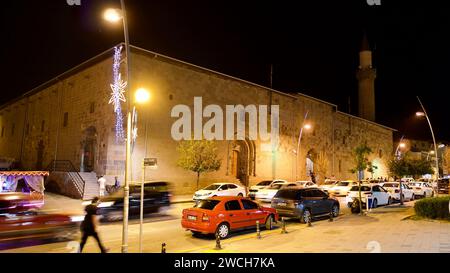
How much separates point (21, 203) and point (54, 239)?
2004 millimetres

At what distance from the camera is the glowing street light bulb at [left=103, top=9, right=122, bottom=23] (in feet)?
32.7

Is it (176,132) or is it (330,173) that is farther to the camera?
(330,173)

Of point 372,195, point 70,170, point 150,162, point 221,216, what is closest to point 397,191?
point 372,195

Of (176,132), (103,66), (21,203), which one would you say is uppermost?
(103,66)

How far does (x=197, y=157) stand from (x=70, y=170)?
12114 mm

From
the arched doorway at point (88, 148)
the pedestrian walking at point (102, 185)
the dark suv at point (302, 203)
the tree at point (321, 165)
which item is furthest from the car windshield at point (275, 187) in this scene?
the tree at point (321, 165)

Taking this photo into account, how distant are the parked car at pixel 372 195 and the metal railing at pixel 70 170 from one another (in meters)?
18.7

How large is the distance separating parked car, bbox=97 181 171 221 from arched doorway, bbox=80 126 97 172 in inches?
571

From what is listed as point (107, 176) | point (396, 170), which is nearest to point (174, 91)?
point (107, 176)

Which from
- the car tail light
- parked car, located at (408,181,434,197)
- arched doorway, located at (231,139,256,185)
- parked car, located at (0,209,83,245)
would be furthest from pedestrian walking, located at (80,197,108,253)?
parked car, located at (408,181,434,197)

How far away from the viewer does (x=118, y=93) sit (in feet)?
93.7

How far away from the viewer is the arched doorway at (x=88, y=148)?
31.2 meters

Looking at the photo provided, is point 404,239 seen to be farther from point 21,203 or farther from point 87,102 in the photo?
point 87,102

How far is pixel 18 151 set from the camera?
149 feet
